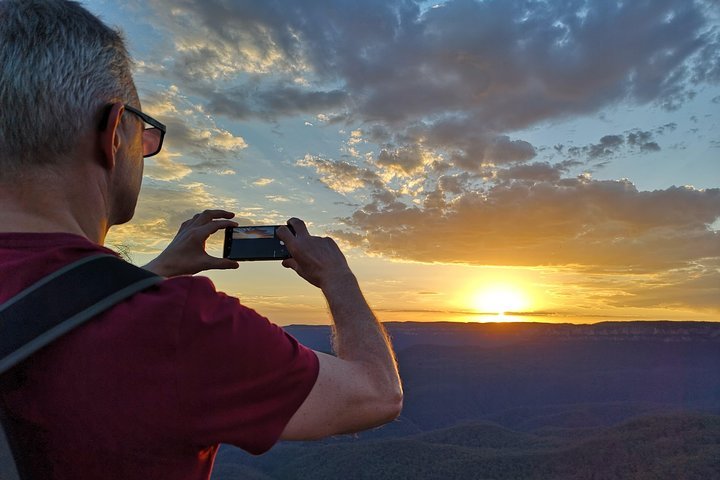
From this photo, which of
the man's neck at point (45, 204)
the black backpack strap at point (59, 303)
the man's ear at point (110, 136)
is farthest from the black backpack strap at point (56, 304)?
the man's ear at point (110, 136)

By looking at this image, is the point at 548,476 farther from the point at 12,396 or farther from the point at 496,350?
the point at 496,350

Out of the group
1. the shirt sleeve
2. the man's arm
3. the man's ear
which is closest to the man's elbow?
the man's arm

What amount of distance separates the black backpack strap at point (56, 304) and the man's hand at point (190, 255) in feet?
4.61

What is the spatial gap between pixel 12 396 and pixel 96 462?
0.29m

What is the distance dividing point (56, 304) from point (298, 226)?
1.22 metres

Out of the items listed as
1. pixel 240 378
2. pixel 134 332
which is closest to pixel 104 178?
pixel 134 332

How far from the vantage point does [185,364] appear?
57.9 inches

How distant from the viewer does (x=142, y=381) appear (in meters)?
1.45

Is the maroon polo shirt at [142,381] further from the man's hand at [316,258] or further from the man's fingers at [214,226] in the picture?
the man's fingers at [214,226]

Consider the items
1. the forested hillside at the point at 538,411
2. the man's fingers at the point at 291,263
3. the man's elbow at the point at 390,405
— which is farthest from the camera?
the forested hillside at the point at 538,411

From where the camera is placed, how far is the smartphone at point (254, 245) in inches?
122

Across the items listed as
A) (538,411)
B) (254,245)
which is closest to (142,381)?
(254,245)

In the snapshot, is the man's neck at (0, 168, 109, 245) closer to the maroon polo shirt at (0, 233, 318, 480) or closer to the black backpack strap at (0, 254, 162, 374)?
the maroon polo shirt at (0, 233, 318, 480)

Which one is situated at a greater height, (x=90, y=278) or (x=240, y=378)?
(x=90, y=278)
